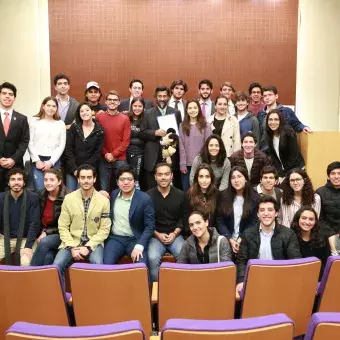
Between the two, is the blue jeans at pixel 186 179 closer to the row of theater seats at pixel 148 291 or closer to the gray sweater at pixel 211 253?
the gray sweater at pixel 211 253

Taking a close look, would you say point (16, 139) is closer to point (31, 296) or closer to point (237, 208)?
point (237, 208)

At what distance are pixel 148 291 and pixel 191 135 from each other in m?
2.65

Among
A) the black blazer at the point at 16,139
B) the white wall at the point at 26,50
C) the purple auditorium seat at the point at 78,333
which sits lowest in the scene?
the purple auditorium seat at the point at 78,333

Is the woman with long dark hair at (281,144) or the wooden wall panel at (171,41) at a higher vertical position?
the wooden wall panel at (171,41)

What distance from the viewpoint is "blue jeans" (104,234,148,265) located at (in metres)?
3.61

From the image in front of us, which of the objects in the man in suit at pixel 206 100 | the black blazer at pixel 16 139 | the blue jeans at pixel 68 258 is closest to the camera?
the blue jeans at pixel 68 258

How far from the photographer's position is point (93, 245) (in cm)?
359

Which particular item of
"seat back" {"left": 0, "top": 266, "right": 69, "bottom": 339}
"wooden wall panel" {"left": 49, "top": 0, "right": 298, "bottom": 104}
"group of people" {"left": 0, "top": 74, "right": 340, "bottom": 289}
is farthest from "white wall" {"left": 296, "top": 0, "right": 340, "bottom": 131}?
"seat back" {"left": 0, "top": 266, "right": 69, "bottom": 339}

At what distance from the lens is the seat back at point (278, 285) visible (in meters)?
2.26

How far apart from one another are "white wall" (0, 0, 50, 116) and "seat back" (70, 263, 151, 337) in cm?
489

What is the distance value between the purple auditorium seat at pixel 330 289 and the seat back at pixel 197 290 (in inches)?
19.9

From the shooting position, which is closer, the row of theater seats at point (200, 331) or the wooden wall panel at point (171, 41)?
the row of theater seats at point (200, 331)

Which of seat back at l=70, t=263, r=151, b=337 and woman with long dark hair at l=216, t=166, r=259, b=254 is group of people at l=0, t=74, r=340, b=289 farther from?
seat back at l=70, t=263, r=151, b=337

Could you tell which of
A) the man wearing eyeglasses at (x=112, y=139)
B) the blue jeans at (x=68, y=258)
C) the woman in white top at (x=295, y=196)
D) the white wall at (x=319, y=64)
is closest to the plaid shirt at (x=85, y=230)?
the blue jeans at (x=68, y=258)
